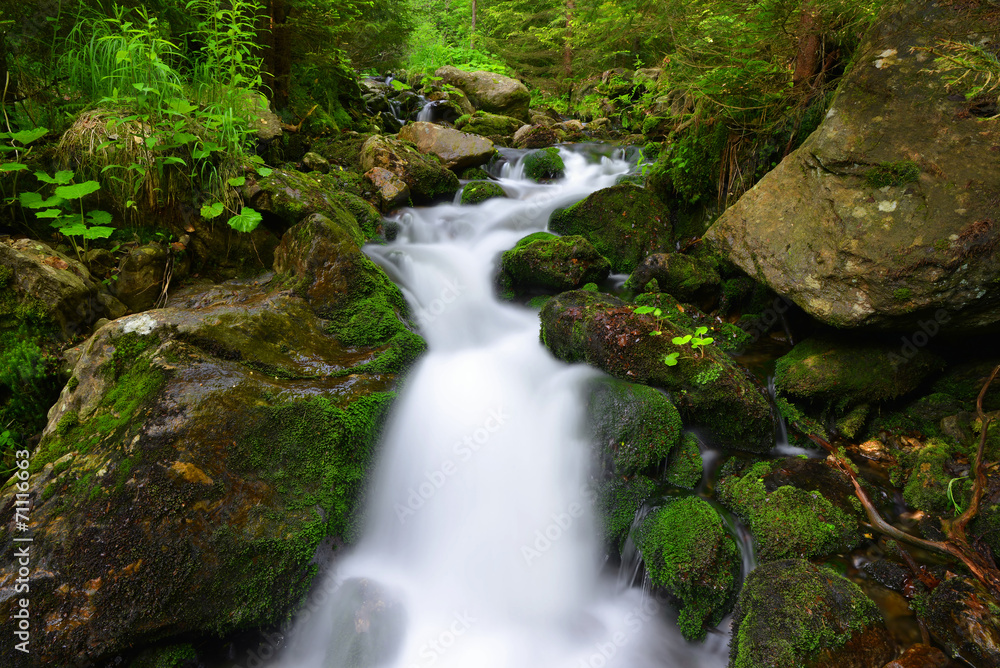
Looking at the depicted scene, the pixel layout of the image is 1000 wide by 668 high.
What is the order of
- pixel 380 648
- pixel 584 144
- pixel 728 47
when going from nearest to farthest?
pixel 380 648, pixel 728 47, pixel 584 144

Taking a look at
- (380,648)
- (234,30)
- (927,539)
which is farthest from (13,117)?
(927,539)

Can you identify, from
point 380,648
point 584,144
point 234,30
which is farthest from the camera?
point 584,144

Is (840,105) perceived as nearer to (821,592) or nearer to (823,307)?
(823,307)

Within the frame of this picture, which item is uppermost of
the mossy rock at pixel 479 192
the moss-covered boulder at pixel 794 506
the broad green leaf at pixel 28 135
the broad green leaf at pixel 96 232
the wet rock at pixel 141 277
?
the broad green leaf at pixel 28 135

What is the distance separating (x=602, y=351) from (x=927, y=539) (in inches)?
87.0

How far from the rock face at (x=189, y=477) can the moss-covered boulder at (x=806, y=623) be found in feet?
7.49

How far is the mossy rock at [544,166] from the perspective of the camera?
8.10 metres

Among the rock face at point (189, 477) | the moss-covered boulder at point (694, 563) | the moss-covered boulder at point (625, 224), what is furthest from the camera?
the moss-covered boulder at point (625, 224)

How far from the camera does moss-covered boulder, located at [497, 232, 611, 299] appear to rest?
4.90 metres

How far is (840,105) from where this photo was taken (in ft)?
11.8

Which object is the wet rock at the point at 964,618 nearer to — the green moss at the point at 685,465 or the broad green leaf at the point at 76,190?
the green moss at the point at 685,465

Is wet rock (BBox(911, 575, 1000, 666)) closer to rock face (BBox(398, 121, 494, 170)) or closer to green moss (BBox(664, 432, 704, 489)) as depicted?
green moss (BBox(664, 432, 704, 489))

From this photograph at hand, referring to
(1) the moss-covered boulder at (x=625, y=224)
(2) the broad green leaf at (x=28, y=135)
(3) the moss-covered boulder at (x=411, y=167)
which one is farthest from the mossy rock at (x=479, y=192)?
(2) the broad green leaf at (x=28, y=135)

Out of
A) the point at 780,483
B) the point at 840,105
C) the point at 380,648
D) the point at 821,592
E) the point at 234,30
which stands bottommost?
the point at 380,648
